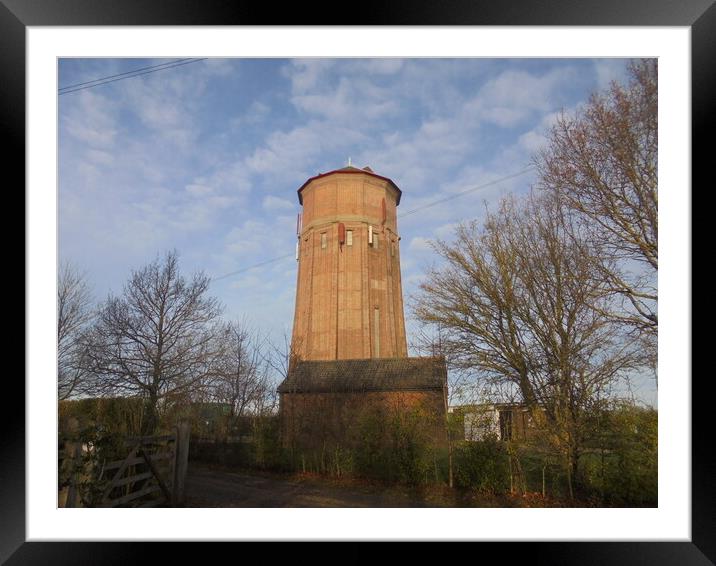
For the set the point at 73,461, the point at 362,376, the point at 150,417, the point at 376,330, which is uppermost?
the point at 376,330

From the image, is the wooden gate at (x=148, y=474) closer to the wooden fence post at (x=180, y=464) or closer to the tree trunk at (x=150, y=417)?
the wooden fence post at (x=180, y=464)

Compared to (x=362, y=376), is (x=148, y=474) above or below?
below

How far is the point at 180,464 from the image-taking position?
6156 millimetres

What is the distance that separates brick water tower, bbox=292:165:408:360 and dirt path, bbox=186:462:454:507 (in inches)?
315

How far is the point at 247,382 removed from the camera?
35.9 feet

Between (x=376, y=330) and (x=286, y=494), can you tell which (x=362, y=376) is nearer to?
(x=286, y=494)

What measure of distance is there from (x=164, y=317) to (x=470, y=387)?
628 centimetres

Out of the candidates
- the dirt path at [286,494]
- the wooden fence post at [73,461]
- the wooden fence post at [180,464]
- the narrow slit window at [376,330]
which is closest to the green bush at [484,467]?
the dirt path at [286,494]

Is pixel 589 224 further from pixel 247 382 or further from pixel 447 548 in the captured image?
pixel 247 382

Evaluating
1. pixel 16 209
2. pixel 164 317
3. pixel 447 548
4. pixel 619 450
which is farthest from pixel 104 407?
pixel 619 450

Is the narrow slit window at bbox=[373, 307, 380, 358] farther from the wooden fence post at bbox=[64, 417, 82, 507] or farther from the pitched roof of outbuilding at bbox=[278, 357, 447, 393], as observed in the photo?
the wooden fence post at bbox=[64, 417, 82, 507]

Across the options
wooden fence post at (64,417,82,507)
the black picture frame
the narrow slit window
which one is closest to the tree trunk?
wooden fence post at (64,417,82,507)

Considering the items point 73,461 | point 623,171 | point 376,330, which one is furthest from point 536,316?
point 376,330

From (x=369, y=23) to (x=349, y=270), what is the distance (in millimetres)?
14313
